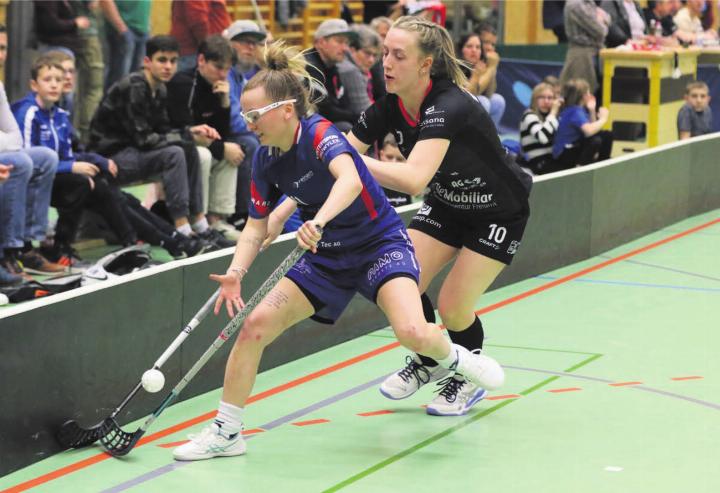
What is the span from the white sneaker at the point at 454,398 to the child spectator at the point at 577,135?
5949 mm

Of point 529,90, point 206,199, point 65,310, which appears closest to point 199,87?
point 206,199

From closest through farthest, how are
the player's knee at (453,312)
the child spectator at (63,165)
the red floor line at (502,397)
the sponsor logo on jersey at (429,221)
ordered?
1. the player's knee at (453,312)
2. the sponsor logo on jersey at (429,221)
3. the red floor line at (502,397)
4. the child spectator at (63,165)

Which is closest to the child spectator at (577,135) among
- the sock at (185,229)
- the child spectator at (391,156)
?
the child spectator at (391,156)

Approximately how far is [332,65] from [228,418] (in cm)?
600

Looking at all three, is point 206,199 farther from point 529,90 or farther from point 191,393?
point 529,90

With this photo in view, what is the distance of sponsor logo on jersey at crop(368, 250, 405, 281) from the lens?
532 cm

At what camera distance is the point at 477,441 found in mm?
5625

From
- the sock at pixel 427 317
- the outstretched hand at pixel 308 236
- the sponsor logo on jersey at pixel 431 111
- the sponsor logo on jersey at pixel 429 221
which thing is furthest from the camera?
the sock at pixel 427 317

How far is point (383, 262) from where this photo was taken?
5328 mm

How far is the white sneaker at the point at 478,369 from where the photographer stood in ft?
18.4

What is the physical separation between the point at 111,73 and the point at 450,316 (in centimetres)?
652

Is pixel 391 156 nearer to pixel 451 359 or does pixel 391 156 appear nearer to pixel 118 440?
pixel 451 359

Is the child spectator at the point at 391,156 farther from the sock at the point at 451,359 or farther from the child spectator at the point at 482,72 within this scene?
the sock at the point at 451,359

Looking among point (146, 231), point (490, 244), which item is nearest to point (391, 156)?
point (146, 231)
